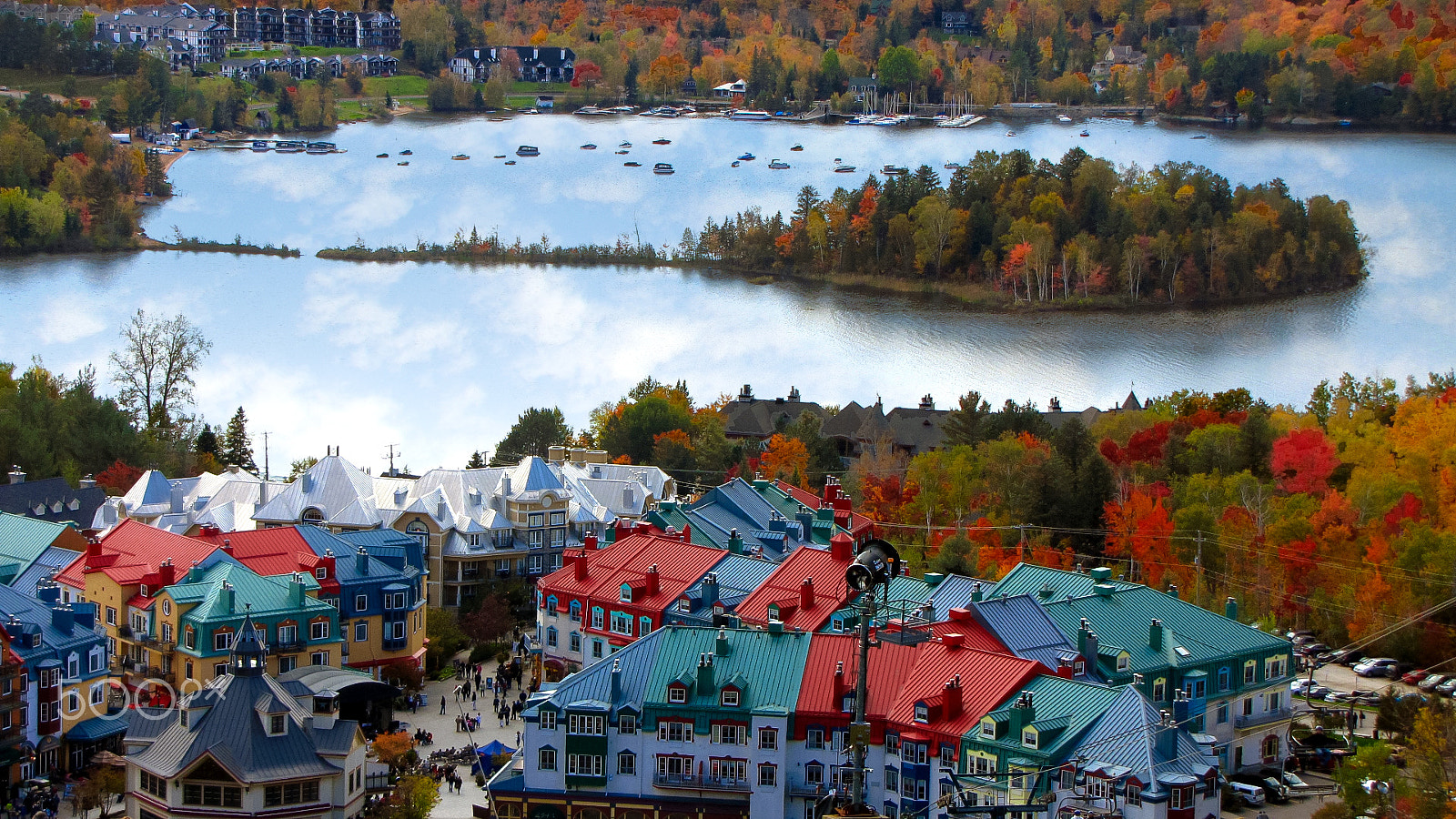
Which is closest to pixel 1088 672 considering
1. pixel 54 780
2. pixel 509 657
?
pixel 509 657

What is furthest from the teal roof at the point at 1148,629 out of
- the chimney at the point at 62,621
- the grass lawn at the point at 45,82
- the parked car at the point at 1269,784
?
the grass lawn at the point at 45,82

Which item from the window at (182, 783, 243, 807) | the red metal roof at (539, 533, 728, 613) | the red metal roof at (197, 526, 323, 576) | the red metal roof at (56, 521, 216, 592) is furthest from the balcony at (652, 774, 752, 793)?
the red metal roof at (56, 521, 216, 592)

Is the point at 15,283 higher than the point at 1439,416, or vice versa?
the point at 1439,416

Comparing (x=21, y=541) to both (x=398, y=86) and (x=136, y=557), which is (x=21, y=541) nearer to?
(x=136, y=557)

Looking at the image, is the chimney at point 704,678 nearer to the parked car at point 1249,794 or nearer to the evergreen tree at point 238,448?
the parked car at point 1249,794

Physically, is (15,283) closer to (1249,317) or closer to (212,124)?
(212,124)

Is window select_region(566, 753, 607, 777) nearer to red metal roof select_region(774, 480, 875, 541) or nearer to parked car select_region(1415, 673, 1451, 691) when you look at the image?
red metal roof select_region(774, 480, 875, 541)
